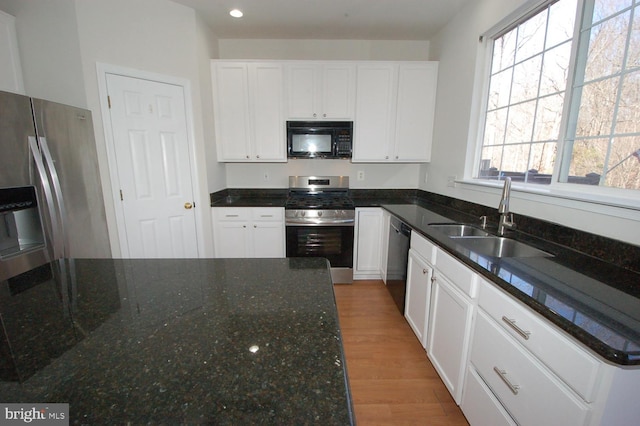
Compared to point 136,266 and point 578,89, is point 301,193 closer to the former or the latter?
point 136,266

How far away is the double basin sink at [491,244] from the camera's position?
1.56 meters

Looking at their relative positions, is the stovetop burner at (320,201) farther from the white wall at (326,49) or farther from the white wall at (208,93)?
the white wall at (326,49)

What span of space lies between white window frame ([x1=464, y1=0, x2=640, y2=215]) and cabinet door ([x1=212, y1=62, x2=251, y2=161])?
7.46ft

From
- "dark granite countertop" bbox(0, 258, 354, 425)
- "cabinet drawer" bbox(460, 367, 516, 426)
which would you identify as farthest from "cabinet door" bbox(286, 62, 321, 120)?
"cabinet drawer" bbox(460, 367, 516, 426)

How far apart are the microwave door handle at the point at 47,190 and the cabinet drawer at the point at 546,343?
96.1 inches

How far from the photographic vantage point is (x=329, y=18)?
2578mm

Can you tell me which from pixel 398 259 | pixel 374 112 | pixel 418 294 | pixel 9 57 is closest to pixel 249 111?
pixel 374 112

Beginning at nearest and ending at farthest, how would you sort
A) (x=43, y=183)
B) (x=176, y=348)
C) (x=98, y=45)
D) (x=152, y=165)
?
1. (x=176, y=348)
2. (x=43, y=183)
3. (x=98, y=45)
4. (x=152, y=165)

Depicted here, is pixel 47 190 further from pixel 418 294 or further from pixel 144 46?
pixel 418 294

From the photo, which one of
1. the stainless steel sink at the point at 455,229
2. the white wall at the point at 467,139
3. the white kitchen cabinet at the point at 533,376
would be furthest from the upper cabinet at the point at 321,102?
the white kitchen cabinet at the point at 533,376

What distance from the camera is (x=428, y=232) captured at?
1.77 metres

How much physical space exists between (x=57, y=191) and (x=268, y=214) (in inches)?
64.7

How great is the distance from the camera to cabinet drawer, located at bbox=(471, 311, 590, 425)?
0.84 meters

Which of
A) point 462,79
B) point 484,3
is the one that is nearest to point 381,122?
point 462,79
